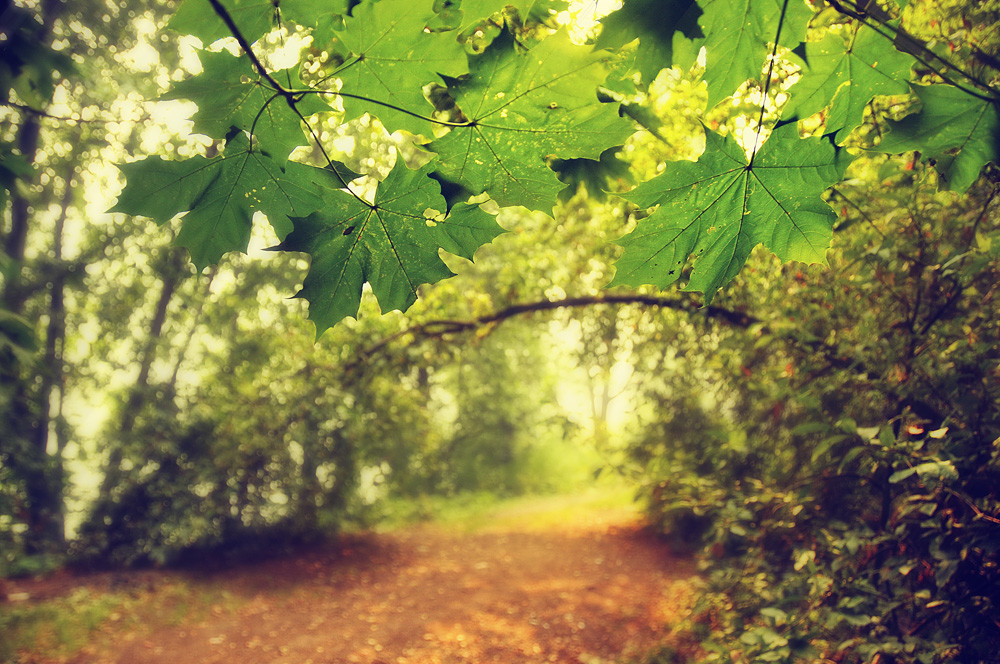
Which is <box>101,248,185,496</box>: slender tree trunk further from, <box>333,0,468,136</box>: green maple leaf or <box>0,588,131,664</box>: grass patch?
<box>333,0,468,136</box>: green maple leaf

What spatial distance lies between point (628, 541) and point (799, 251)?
9005 millimetres

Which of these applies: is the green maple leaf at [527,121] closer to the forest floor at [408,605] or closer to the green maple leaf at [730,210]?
the green maple leaf at [730,210]

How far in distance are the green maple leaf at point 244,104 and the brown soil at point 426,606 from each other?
567 centimetres

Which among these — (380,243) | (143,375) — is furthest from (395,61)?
(143,375)

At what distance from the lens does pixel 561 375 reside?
18141 mm

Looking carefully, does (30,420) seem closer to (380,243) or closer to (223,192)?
(223,192)

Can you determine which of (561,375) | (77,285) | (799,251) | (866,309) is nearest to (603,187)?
(799,251)

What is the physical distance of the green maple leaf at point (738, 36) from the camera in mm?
1040

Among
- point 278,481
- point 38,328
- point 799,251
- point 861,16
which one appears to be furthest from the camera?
point 38,328

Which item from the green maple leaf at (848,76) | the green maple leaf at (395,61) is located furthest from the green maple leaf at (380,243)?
the green maple leaf at (848,76)

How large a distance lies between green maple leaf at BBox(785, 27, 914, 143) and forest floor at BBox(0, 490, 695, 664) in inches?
215

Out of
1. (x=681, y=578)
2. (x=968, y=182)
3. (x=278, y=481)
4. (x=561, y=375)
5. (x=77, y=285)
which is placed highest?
(x=77, y=285)

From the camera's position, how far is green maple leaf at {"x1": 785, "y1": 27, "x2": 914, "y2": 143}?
1084 mm

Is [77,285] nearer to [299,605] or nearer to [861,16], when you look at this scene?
[299,605]
